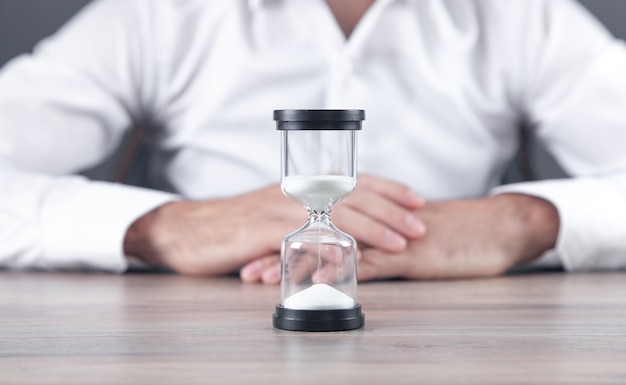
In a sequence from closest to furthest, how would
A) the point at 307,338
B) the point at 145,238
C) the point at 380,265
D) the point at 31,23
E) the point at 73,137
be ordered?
the point at 307,338 → the point at 380,265 → the point at 145,238 → the point at 73,137 → the point at 31,23

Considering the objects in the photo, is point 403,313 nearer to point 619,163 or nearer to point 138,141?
point 619,163

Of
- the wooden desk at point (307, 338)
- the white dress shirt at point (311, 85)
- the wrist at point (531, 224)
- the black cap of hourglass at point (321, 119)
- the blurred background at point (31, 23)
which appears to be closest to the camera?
the wooden desk at point (307, 338)

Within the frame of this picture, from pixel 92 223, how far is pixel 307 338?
0.72 m

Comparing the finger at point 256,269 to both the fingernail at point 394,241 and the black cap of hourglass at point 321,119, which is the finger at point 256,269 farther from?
the black cap of hourglass at point 321,119

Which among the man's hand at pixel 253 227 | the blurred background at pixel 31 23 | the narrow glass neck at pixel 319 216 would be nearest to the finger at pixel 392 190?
the man's hand at pixel 253 227

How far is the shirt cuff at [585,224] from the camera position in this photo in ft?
4.77

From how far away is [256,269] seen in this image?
4.22ft

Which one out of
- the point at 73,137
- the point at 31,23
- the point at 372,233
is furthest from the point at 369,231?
the point at 31,23

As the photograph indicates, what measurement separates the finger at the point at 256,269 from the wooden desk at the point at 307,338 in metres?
0.07

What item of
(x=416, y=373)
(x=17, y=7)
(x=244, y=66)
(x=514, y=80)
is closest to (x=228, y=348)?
(x=416, y=373)

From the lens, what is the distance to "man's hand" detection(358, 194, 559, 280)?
1.30m

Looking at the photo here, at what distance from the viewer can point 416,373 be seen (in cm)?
66

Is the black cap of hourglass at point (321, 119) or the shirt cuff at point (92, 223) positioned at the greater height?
the black cap of hourglass at point (321, 119)

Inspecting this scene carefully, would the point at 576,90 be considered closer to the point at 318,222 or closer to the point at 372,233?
the point at 372,233
